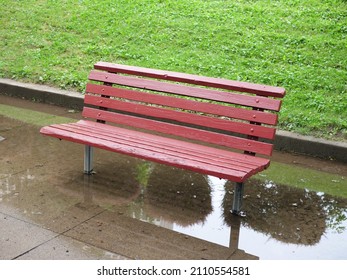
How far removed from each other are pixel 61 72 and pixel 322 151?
402cm

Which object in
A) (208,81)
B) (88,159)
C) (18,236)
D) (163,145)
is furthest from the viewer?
(88,159)

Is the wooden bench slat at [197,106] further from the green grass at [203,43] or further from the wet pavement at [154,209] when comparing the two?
the green grass at [203,43]

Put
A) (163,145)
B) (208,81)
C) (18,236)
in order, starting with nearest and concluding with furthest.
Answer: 1. (18,236)
2. (163,145)
3. (208,81)

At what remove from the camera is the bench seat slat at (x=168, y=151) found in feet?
14.7

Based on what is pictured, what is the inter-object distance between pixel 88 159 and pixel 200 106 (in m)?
1.17

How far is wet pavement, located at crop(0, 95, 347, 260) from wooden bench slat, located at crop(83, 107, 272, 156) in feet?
1.57

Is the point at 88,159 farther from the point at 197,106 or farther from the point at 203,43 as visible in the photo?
the point at 203,43

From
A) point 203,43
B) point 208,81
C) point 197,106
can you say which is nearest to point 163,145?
point 197,106

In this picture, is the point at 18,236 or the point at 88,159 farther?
the point at 88,159

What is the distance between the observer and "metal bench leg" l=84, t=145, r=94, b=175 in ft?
17.8

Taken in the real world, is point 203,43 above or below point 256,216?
above

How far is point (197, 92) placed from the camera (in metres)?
5.29

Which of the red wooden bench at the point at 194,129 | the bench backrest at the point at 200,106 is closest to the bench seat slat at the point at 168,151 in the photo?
the red wooden bench at the point at 194,129

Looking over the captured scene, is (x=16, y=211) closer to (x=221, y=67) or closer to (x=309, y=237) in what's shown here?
(x=309, y=237)
